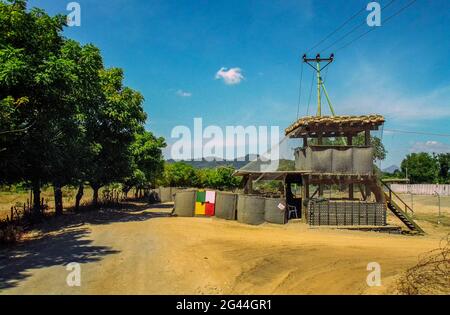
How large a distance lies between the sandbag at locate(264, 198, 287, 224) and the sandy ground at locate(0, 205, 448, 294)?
455 centimetres

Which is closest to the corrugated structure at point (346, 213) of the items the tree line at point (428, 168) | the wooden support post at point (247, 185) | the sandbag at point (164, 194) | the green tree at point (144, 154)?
the wooden support post at point (247, 185)

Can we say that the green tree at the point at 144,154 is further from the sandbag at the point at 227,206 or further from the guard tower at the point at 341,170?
the guard tower at the point at 341,170

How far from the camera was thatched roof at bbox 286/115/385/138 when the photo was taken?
79.2 feet

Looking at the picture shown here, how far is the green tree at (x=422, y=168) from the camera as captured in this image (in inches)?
3880

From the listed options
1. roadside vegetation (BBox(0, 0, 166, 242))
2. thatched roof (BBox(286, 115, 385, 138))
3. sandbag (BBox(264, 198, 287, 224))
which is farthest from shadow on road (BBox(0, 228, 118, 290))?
thatched roof (BBox(286, 115, 385, 138))

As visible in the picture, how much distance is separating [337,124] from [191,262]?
1674cm

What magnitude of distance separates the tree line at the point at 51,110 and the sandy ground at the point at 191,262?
4.23 m

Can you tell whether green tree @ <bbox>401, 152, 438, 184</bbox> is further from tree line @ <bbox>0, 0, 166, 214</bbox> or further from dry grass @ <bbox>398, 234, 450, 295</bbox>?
dry grass @ <bbox>398, 234, 450, 295</bbox>

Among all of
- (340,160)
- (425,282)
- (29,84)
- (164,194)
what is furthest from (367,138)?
(164,194)

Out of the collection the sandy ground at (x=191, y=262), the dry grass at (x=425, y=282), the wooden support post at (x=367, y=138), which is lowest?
the sandy ground at (x=191, y=262)

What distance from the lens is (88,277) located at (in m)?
9.71
